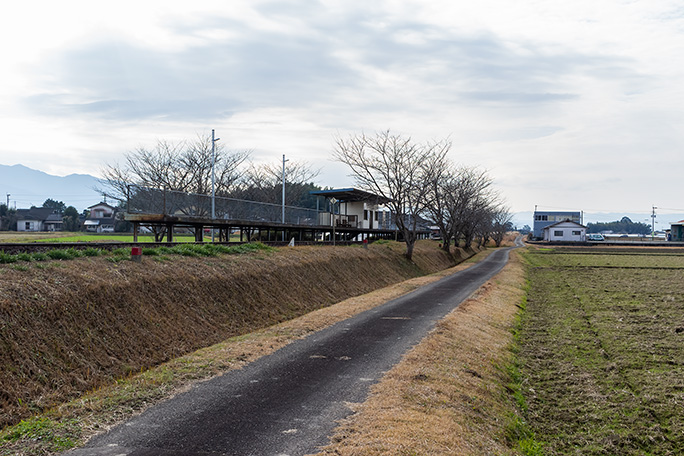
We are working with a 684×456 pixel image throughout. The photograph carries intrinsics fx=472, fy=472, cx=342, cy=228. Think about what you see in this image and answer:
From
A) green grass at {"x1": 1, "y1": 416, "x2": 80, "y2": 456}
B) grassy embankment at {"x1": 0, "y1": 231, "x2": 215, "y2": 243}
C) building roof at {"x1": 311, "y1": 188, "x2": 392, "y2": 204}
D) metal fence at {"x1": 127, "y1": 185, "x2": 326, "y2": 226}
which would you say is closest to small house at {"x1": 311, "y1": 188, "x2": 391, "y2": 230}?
building roof at {"x1": 311, "y1": 188, "x2": 392, "y2": 204}

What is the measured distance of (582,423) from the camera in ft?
23.5

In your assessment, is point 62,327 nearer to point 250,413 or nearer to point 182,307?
point 182,307

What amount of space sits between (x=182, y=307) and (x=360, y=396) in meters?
6.28

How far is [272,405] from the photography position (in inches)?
256

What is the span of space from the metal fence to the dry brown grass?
13.6 metres

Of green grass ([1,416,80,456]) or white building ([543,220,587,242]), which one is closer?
green grass ([1,416,80,456])

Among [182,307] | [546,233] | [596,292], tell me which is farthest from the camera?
[546,233]

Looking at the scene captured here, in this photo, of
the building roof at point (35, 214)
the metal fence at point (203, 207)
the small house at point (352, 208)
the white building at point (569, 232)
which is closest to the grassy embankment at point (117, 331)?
the metal fence at point (203, 207)

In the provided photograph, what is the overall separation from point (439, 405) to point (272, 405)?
2394 mm

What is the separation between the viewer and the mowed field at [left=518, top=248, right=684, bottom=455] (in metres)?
6.68

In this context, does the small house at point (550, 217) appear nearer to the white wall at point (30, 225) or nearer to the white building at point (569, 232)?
the white building at point (569, 232)

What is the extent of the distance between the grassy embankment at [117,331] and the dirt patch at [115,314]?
0.02 m

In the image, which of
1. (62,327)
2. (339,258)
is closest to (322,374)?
(62,327)

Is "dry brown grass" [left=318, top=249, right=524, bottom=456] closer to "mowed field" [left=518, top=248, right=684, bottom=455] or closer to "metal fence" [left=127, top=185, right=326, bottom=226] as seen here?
"mowed field" [left=518, top=248, right=684, bottom=455]
